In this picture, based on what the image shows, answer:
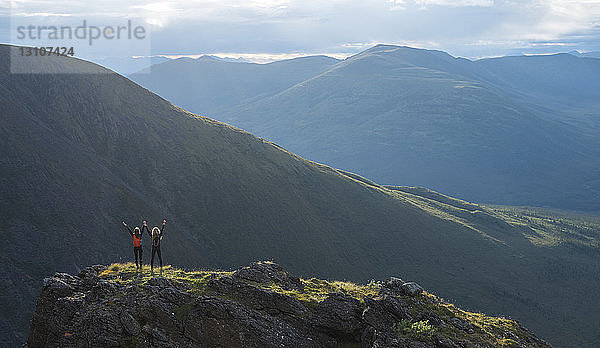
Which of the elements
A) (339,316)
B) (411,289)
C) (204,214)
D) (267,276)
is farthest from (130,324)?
(204,214)

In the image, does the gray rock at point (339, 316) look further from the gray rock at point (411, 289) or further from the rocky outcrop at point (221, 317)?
the gray rock at point (411, 289)

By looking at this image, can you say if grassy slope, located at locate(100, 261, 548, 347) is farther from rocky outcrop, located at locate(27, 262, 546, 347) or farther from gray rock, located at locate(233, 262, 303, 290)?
gray rock, located at locate(233, 262, 303, 290)

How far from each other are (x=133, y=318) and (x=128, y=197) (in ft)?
188

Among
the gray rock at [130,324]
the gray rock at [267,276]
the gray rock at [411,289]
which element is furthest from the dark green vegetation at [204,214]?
the gray rock at [411,289]

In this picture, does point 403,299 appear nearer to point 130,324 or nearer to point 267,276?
point 267,276

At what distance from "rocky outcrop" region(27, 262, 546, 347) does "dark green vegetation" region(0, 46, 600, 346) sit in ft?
96.8

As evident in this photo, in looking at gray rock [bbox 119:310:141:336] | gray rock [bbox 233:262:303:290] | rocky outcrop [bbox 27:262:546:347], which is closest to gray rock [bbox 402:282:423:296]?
rocky outcrop [bbox 27:262:546:347]

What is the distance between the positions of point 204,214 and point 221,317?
211 ft

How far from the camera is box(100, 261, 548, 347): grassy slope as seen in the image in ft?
63.5

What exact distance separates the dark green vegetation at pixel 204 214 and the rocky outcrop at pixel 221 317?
96.8 ft

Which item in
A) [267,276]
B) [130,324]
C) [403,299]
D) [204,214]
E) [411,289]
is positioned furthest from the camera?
[204,214]

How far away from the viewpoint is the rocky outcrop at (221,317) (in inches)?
681

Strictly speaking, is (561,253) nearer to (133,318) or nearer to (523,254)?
(523,254)

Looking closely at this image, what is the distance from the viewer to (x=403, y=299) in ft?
68.9
